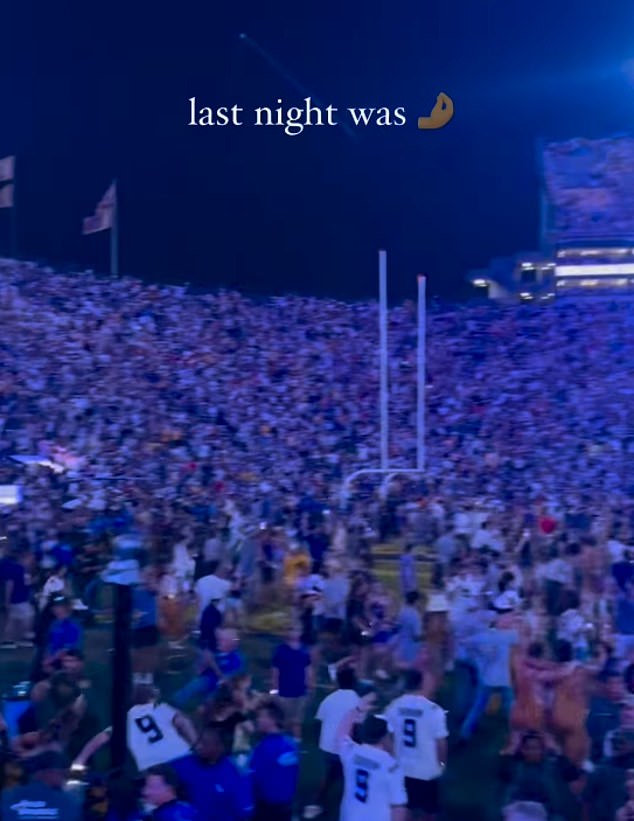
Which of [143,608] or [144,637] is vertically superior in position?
[143,608]

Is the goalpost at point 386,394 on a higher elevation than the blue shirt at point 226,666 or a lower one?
higher

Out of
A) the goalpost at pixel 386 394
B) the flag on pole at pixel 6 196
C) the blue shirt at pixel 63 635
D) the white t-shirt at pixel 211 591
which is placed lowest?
the blue shirt at pixel 63 635

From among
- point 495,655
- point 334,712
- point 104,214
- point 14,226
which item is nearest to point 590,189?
point 495,655

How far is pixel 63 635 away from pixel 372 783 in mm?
2214

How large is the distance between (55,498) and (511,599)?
8.49 feet

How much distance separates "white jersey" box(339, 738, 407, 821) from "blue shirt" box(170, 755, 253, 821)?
0.43 m

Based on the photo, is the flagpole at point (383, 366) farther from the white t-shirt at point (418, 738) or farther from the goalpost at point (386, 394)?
the white t-shirt at point (418, 738)

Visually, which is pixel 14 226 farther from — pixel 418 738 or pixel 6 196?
pixel 418 738

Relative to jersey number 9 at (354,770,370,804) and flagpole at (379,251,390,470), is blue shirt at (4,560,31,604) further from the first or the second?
jersey number 9 at (354,770,370,804)

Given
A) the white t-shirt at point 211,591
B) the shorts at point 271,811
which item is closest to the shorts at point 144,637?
the white t-shirt at point 211,591

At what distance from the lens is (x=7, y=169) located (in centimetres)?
654

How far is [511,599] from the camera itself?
5992 mm

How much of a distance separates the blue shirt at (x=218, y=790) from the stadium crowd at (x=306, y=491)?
1.26 meters

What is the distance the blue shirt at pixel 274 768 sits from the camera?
455 centimetres
